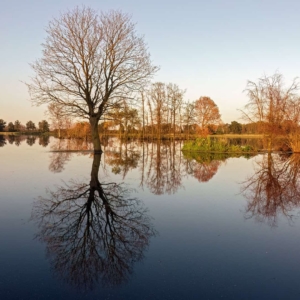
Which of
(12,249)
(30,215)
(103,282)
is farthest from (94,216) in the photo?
(103,282)

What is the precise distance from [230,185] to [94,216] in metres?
6.17

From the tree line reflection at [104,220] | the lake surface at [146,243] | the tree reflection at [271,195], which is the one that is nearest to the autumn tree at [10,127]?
the tree line reflection at [104,220]

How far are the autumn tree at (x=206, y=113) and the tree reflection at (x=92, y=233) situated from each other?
5018 centimetres

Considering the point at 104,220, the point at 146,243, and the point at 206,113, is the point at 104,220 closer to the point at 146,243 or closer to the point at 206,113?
the point at 146,243

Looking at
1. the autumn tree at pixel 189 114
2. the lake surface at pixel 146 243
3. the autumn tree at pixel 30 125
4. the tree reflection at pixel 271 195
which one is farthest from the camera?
the autumn tree at pixel 30 125

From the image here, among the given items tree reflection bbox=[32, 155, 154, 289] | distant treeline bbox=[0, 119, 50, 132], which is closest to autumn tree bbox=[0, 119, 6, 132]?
distant treeline bbox=[0, 119, 50, 132]

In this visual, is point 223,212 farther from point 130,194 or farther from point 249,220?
point 130,194

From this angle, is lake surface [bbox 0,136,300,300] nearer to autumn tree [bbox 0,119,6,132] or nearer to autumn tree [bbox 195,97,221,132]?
A: autumn tree [bbox 195,97,221,132]

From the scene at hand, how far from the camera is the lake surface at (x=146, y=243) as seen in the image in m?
3.42

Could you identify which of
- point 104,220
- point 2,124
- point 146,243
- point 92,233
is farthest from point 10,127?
point 146,243

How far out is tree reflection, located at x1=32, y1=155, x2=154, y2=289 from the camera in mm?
3772

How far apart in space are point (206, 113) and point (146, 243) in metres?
54.3

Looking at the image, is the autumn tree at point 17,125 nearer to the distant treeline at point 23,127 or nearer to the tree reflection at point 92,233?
the distant treeline at point 23,127

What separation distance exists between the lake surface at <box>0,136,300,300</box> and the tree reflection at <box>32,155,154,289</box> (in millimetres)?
16
